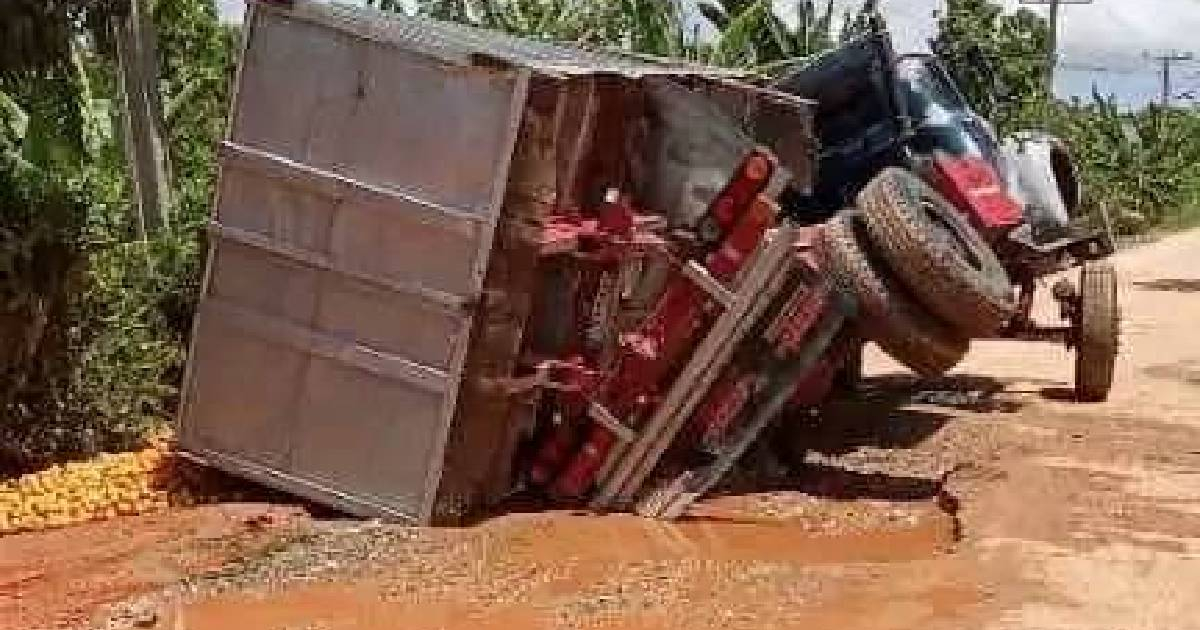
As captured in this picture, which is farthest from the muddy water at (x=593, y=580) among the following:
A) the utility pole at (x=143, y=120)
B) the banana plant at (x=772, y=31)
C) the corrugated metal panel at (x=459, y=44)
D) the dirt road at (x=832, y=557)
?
the banana plant at (x=772, y=31)

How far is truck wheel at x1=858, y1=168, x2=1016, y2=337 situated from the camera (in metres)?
9.16

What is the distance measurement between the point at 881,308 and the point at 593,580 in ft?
8.12

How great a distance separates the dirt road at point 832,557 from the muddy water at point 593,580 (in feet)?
0.05

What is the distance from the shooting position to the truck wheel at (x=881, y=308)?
916cm

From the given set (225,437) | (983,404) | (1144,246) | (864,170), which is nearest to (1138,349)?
(983,404)


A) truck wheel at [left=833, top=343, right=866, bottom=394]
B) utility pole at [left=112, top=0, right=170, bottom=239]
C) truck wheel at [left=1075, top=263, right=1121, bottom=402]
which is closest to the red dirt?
utility pole at [left=112, top=0, right=170, bottom=239]

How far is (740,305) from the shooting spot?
8.94m

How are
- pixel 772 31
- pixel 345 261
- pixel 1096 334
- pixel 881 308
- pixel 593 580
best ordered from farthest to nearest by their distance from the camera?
pixel 772 31
pixel 1096 334
pixel 881 308
pixel 345 261
pixel 593 580

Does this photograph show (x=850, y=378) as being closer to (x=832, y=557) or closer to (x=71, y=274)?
(x=832, y=557)

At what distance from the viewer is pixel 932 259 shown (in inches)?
360

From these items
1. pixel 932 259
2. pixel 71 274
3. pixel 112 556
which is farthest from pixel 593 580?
pixel 71 274

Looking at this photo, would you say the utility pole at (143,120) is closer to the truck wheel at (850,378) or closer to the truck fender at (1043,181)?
the truck wheel at (850,378)

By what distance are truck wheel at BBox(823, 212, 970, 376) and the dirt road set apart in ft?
2.28

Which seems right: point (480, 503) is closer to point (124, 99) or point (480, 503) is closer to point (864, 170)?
point (864, 170)
